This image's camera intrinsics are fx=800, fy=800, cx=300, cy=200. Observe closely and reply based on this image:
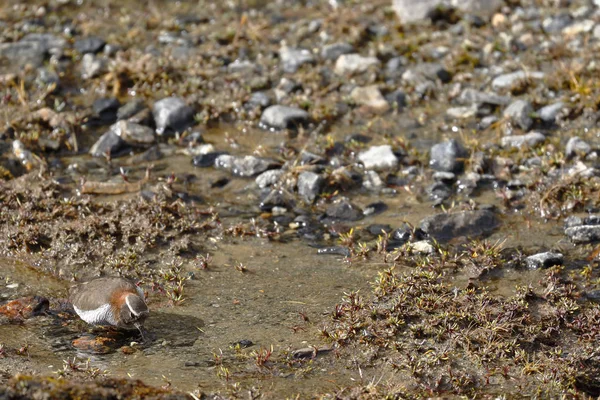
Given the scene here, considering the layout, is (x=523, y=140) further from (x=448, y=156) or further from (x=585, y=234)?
(x=585, y=234)

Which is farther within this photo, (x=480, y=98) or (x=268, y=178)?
(x=480, y=98)

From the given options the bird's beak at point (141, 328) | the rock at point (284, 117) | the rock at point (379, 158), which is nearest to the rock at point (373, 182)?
the rock at point (379, 158)

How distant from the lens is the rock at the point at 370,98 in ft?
37.1

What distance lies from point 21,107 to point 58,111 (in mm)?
493

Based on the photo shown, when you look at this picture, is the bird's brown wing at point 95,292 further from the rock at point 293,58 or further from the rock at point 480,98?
the rock at point 480,98

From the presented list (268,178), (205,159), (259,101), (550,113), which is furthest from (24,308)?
(550,113)

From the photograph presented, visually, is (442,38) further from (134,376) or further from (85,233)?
(134,376)

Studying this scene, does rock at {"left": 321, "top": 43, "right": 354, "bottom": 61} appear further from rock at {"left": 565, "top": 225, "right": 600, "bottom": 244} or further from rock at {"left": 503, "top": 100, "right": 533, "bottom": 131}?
rock at {"left": 565, "top": 225, "right": 600, "bottom": 244}

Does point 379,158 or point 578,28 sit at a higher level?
point 578,28

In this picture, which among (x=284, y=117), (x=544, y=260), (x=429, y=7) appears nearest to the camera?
(x=544, y=260)

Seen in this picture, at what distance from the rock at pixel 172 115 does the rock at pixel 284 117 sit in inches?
41.1

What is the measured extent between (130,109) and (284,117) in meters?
2.18

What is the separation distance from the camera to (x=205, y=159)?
407 inches

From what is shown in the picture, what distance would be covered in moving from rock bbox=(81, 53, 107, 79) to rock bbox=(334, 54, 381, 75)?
358 cm
